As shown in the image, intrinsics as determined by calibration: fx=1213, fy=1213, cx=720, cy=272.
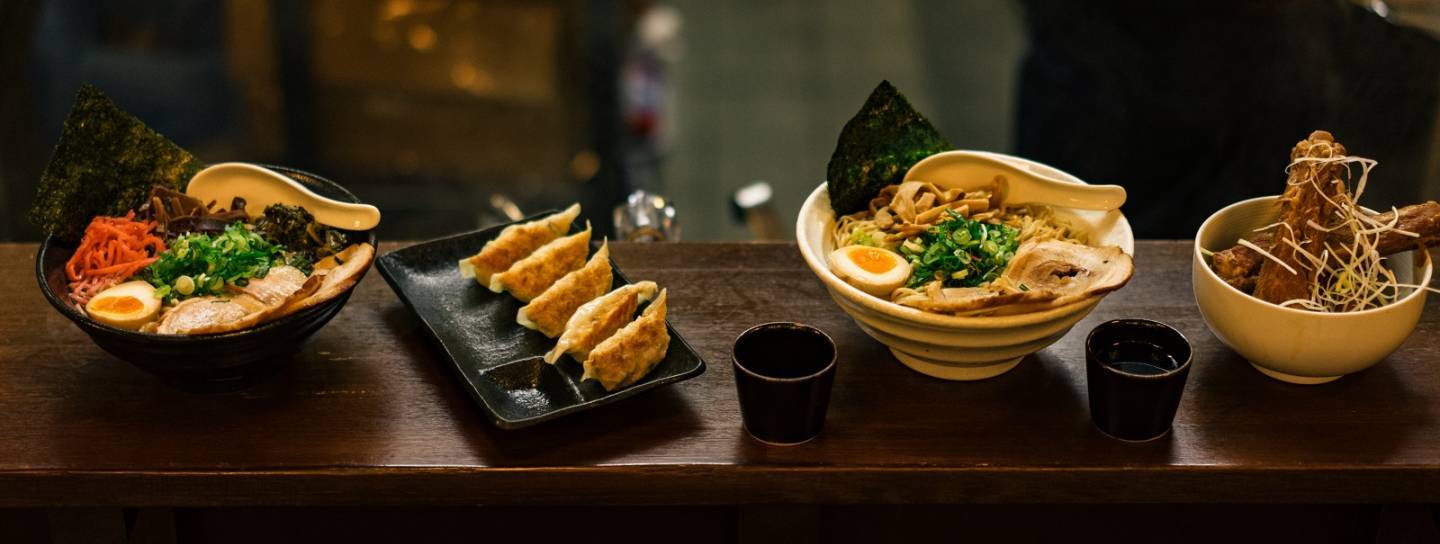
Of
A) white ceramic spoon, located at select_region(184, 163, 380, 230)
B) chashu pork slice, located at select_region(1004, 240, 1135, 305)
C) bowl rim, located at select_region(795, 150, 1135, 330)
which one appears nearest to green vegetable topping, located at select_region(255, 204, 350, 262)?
white ceramic spoon, located at select_region(184, 163, 380, 230)

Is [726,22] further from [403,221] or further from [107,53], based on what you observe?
[107,53]

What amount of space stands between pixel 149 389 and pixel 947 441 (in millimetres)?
1093

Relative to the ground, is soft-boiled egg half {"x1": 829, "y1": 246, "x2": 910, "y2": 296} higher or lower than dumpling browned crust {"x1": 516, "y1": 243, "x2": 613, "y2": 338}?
higher

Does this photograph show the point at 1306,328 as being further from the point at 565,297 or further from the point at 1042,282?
the point at 565,297

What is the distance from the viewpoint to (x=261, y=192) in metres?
1.84

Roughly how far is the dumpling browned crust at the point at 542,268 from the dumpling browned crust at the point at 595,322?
4.8 inches

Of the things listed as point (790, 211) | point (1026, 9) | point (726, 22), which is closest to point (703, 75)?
point (726, 22)

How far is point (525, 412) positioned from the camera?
5.20 feet

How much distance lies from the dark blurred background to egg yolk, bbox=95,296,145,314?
1.08 meters

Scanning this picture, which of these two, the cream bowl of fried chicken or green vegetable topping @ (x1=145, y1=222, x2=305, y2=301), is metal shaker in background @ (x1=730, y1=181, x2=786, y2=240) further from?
green vegetable topping @ (x1=145, y1=222, x2=305, y2=301)

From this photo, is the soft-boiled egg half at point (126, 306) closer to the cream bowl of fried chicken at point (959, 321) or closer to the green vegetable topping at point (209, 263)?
the green vegetable topping at point (209, 263)

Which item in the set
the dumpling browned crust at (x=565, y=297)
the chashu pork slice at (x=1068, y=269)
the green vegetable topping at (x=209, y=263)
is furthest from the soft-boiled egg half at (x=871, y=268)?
the green vegetable topping at (x=209, y=263)

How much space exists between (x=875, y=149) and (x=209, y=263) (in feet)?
3.19

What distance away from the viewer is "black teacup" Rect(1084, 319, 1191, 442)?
1.51 m
